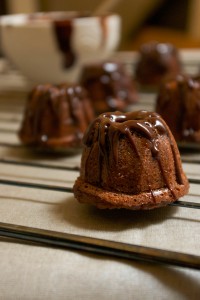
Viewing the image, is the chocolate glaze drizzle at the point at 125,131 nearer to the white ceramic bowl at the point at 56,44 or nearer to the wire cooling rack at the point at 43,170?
the wire cooling rack at the point at 43,170

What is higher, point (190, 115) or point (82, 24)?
point (82, 24)

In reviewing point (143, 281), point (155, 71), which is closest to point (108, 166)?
point (143, 281)

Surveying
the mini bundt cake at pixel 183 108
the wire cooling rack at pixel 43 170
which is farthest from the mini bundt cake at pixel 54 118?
the mini bundt cake at pixel 183 108

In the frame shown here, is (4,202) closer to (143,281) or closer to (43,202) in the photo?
(43,202)

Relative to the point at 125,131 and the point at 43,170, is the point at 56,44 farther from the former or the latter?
the point at 125,131

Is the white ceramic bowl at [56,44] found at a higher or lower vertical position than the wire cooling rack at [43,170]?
higher

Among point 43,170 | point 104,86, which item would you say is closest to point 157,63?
point 104,86
